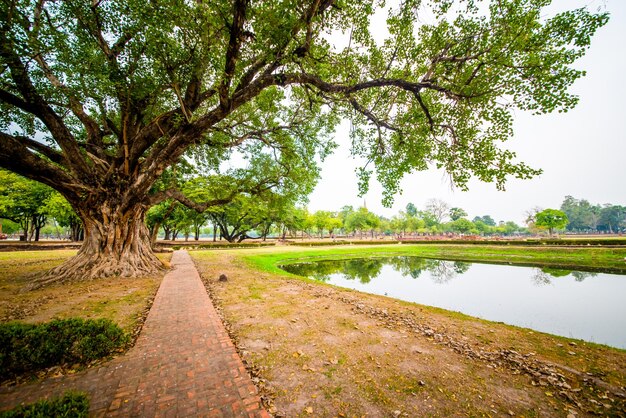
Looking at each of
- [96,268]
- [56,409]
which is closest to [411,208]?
[96,268]

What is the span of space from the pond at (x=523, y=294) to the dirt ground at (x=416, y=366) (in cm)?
387

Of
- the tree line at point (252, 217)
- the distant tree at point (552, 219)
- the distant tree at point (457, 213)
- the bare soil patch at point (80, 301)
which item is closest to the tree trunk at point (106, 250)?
the bare soil patch at point (80, 301)

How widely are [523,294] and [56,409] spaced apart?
1668 cm

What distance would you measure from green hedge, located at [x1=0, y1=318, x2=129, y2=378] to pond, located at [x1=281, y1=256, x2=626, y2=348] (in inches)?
433

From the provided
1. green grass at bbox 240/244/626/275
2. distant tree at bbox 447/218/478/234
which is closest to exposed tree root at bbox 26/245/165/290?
green grass at bbox 240/244/626/275

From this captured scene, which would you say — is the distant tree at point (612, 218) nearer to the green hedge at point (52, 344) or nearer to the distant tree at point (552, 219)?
the distant tree at point (552, 219)

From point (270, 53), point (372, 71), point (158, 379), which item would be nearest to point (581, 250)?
point (372, 71)

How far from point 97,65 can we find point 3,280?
→ 9.69 m

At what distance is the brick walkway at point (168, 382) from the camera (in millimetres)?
3016

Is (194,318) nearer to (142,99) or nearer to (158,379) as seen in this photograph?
(158,379)

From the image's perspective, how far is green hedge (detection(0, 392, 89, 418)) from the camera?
2.15 m

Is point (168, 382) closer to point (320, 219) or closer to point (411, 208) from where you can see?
point (320, 219)

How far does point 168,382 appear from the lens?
3.52m

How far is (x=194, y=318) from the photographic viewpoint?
Result: 6.07 m
